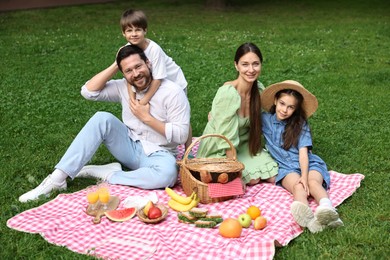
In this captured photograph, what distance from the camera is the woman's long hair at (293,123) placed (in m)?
5.15

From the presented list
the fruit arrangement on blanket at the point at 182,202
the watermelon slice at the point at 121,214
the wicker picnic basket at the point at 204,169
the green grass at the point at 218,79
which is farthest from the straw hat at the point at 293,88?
the watermelon slice at the point at 121,214

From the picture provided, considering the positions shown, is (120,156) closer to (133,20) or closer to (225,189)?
(225,189)

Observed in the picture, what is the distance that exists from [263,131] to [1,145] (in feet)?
9.33

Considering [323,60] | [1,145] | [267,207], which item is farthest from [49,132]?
[323,60]

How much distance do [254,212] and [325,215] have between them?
1.85ft

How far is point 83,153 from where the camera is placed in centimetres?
481

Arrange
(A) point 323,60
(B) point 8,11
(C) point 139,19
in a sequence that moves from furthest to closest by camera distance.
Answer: (B) point 8,11 → (A) point 323,60 → (C) point 139,19

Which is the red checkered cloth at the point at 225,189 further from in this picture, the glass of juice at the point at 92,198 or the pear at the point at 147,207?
the glass of juice at the point at 92,198

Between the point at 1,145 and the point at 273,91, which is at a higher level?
the point at 273,91

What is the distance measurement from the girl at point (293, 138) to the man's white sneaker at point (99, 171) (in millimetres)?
1454

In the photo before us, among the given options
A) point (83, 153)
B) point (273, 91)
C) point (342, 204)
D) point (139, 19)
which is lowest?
point (342, 204)

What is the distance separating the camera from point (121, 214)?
4.47 m

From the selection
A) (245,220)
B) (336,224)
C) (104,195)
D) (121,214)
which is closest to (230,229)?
(245,220)

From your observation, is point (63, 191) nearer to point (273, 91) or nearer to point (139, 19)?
point (139, 19)
